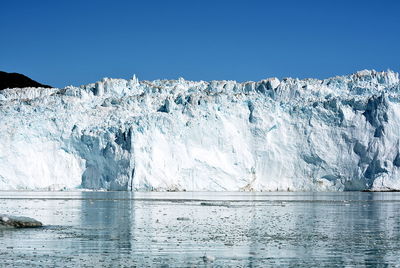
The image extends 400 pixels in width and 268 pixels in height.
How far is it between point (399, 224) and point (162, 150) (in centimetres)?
4638

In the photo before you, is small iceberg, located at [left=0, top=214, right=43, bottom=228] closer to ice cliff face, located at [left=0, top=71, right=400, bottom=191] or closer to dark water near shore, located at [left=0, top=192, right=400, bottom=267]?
dark water near shore, located at [left=0, top=192, right=400, bottom=267]

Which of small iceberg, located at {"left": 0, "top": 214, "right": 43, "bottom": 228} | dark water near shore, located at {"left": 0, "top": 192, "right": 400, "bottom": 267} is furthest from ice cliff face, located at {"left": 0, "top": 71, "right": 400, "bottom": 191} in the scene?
small iceberg, located at {"left": 0, "top": 214, "right": 43, "bottom": 228}

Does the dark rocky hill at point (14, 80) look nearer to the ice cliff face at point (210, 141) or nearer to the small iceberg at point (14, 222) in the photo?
the ice cliff face at point (210, 141)

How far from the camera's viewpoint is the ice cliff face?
210ft

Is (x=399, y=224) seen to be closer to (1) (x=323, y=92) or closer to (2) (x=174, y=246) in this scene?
(2) (x=174, y=246)

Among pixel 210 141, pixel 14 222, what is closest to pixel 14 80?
pixel 210 141

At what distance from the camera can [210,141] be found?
6881 centimetres

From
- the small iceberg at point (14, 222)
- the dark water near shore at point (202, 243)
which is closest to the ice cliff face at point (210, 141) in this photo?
the dark water near shore at point (202, 243)

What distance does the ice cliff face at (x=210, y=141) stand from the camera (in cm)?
6388

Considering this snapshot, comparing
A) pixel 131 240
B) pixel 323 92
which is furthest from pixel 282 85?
pixel 131 240

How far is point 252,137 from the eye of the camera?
232 ft

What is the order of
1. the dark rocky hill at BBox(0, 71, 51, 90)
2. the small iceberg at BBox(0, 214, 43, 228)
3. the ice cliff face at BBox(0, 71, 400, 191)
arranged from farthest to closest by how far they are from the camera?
the dark rocky hill at BBox(0, 71, 51, 90), the ice cliff face at BBox(0, 71, 400, 191), the small iceberg at BBox(0, 214, 43, 228)

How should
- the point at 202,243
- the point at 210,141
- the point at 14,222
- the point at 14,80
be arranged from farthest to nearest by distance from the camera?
the point at 14,80, the point at 210,141, the point at 14,222, the point at 202,243

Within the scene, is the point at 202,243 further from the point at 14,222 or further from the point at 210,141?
the point at 210,141
